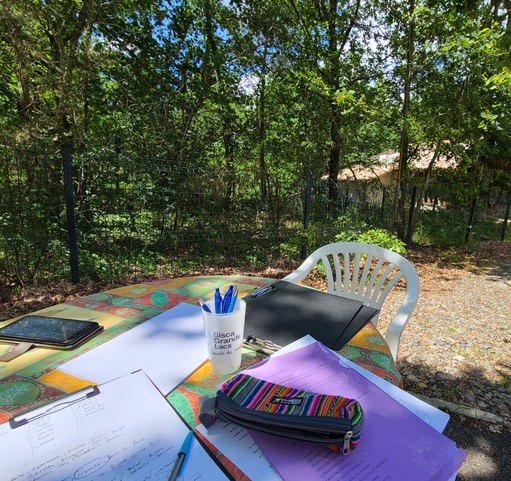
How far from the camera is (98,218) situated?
3707 millimetres

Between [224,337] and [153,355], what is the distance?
0.80ft

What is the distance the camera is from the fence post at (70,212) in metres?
3.05

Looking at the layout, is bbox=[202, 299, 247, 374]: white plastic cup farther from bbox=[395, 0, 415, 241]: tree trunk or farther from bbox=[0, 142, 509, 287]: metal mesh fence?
bbox=[395, 0, 415, 241]: tree trunk

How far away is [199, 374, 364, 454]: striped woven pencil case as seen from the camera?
1.67ft

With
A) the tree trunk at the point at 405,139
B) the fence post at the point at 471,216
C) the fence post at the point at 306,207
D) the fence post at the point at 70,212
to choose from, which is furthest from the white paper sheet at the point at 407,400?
the fence post at the point at 471,216

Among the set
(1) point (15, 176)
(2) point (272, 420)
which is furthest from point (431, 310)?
(1) point (15, 176)

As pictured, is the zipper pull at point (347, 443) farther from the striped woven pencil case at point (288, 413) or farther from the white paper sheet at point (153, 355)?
the white paper sheet at point (153, 355)

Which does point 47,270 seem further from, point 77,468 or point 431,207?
point 431,207

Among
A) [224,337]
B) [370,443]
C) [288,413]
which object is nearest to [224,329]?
[224,337]

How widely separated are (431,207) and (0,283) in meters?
7.81

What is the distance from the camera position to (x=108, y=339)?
3.00ft

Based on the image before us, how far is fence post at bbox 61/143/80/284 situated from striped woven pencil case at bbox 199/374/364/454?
3205 mm

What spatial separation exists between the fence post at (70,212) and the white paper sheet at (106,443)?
3032 mm

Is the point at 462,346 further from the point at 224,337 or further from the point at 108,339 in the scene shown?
the point at 108,339
